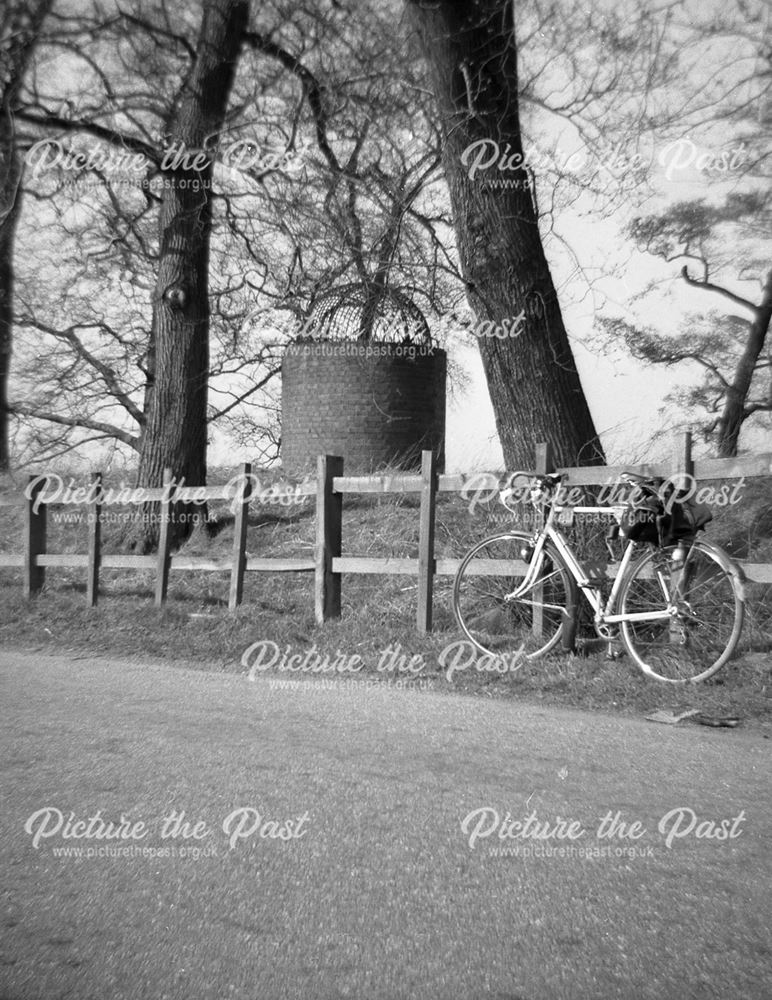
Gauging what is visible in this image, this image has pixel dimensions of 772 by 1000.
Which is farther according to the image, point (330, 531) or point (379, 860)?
point (330, 531)

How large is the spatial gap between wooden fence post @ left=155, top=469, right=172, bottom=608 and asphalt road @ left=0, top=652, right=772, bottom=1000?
606cm

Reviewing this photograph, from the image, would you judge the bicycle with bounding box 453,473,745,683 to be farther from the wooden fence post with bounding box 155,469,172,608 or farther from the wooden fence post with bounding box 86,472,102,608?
the wooden fence post with bounding box 86,472,102,608

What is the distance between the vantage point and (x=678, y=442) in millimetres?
8125

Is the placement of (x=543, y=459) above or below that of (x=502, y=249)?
below

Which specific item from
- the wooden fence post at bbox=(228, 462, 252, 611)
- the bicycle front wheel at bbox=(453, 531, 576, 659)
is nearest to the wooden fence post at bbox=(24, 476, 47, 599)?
the wooden fence post at bbox=(228, 462, 252, 611)

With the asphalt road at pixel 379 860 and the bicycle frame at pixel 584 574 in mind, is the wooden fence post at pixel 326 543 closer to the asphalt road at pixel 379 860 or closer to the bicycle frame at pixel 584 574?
the bicycle frame at pixel 584 574

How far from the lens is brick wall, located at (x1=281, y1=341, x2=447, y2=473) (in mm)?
17281

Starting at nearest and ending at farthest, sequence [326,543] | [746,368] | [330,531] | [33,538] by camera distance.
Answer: [326,543] → [330,531] → [33,538] → [746,368]

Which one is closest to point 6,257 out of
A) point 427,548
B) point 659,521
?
point 427,548

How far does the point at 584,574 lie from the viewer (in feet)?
25.9

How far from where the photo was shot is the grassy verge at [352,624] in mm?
6969

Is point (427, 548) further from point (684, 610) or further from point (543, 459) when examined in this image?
point (684, 610)

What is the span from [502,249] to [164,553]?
542 cm

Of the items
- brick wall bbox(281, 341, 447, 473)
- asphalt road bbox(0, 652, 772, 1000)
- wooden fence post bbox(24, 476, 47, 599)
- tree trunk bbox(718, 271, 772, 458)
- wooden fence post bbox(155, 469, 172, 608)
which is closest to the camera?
asphalt road bbox(0, 652, 772, 1000)
